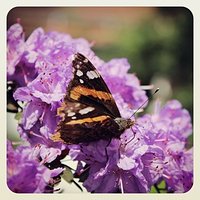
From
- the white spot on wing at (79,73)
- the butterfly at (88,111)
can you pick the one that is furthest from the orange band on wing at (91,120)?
the white spot on wing at (79,73)

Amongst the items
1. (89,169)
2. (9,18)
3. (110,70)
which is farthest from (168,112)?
(9,18)

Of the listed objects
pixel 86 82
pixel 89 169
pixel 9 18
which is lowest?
pixel 89 169

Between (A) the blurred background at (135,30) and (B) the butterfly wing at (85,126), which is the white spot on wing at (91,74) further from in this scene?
(A) the blurred background at (135,30)

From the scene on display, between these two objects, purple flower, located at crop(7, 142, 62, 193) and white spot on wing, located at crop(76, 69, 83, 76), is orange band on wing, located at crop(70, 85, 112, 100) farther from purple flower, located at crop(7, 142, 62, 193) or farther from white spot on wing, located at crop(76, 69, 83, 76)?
purple flower, located at crop(7, 142, 62, 193)

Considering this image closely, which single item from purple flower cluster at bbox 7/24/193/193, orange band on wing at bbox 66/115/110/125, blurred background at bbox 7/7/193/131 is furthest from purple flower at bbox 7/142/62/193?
blurred background at bbox 7/7/193/131

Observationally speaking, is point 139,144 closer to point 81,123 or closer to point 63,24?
point 81,123
